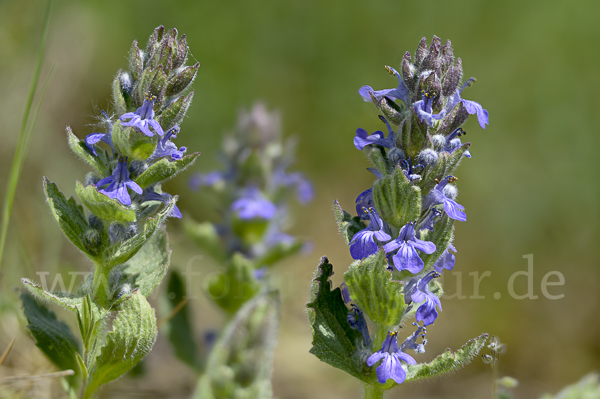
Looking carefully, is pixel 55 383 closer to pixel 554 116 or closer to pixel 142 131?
pixel 142 131

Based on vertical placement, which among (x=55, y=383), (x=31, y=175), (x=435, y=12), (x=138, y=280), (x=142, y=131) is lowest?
(x=55, y=383)

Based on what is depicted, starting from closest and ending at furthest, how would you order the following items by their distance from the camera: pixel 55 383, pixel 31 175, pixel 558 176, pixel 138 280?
pixel 138 280, pixel 55 383, pixel 31 175, pixel 558 176

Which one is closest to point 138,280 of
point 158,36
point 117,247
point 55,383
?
point 117,247

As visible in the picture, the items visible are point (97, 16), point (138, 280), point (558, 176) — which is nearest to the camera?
point (138, 280)

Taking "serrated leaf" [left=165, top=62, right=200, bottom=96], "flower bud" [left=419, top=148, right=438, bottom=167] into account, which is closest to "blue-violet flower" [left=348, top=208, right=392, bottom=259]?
"flower bud" [left=419, top=148, right=438, bottom=167]

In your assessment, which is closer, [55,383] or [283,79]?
[55,383]

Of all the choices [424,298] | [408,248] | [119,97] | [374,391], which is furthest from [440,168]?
[119,97]

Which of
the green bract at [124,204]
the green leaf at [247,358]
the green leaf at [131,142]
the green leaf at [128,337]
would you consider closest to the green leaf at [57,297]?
the green bract at [124,204]
